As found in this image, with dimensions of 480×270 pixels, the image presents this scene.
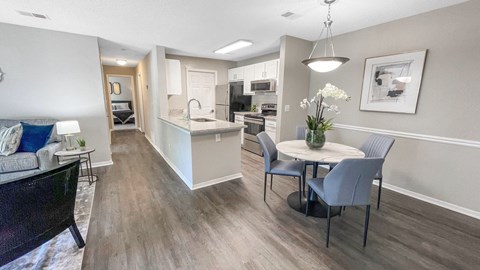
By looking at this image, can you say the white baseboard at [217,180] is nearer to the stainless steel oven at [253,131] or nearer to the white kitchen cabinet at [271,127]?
the white kitchen cabinet at [271,127]

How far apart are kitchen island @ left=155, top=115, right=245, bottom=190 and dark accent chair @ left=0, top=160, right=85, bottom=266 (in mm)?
1432

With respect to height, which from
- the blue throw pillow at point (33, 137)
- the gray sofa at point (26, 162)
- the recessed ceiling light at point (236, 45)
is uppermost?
the recessed ceiling light at point (236, 45)

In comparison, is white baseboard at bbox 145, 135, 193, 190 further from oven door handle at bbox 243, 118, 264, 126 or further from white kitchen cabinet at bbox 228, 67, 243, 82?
white kitchen cabinet at bbox 228, 67, 243, 82

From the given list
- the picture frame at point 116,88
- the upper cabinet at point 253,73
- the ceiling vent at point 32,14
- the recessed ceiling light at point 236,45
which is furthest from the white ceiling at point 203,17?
the picture frame at point 116,88

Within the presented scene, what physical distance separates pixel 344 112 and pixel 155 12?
3.30 meters

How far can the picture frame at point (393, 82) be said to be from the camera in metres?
2.69

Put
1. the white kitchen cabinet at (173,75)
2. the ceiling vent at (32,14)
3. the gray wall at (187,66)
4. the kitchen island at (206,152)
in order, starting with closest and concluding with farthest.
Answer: the ceiling vent at (32,14)
the kitchen island at (206,152)
the white kitchen cabinet at (173,75)
the gray wall at (187,66)

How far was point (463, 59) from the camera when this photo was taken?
2342 millimetres

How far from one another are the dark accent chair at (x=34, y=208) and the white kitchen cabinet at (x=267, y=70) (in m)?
3.77

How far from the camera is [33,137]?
2.87 metres

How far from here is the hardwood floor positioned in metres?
1.71

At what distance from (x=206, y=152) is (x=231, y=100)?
285cm

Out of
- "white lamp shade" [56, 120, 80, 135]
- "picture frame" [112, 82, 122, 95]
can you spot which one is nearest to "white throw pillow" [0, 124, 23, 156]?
"white lamp shade" [56, 120, 80, 135]

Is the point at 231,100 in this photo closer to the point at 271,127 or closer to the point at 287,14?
the point at 271,127
